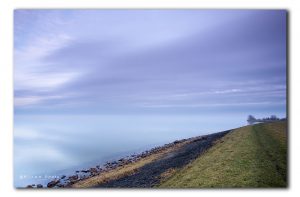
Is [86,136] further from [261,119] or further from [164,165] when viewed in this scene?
[261,119]

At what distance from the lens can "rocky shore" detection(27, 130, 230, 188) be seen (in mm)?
7109

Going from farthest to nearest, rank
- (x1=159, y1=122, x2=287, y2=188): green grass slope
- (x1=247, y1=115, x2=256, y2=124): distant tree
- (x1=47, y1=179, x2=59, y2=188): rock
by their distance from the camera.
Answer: (x1=247, y1=115, x2=256, y2=124): distant tree < (x1=47, y1=179, x2=59, y2=188): rock < (x1=159, y1=122, x2=287, y2=188): green grass slope

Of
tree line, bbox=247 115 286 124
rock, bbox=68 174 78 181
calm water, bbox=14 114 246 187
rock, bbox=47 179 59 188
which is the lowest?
rock, bbox=47 179 59 188

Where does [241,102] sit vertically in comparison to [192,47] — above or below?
below

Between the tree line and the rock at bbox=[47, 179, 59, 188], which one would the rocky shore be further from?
the tree line

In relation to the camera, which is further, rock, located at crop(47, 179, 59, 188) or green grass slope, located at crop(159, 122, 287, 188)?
rock, located at crop(47, 179, 59, 188)

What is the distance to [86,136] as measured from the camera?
23.8ft

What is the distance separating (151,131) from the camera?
23.9 ft

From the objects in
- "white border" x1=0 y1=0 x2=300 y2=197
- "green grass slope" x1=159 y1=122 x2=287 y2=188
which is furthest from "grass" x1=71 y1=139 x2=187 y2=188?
"green grass slope" x1=159 y1=122 x2=287 y2=188

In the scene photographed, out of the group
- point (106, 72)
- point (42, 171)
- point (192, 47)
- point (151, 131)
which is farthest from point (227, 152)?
point (42, 171)

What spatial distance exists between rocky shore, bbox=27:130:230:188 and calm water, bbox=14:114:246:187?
0.10 meters
